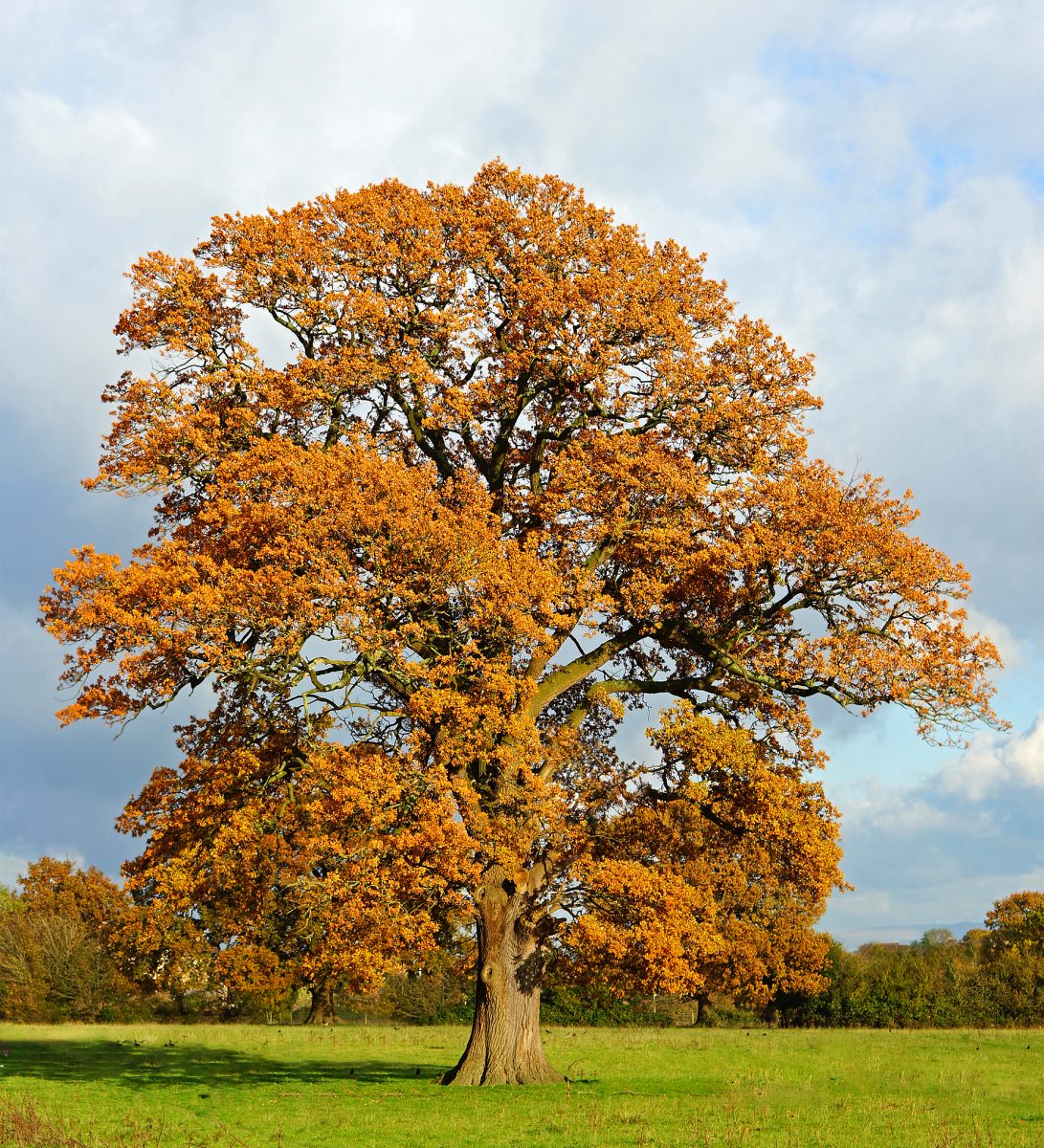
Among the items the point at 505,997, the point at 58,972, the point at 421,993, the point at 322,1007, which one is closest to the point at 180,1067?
the point at 505,997

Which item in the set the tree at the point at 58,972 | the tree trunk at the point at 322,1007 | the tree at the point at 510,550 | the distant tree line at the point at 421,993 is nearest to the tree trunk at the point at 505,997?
the tree at the point at 510,550

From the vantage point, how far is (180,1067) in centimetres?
3709

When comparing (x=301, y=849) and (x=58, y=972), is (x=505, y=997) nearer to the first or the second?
(x=301, y=849)

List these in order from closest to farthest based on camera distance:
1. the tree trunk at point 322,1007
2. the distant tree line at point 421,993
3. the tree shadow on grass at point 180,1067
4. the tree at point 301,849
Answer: the tree at point 301,849, the tree shadow on grass at point 180,1067, the distant tree line at point 421,993, the tree trunk at point 322,1007

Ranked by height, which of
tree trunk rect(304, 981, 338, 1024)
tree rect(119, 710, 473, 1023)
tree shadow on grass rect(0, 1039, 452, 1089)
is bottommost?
tree shadow on grass rect(0, 1039, 452, 1089)

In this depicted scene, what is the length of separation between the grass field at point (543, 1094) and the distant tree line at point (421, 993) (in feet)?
34.4

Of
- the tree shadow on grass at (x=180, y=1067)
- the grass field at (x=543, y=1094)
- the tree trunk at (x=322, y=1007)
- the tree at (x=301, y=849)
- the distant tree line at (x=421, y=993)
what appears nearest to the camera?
the grass field at (x=543, y=1094)

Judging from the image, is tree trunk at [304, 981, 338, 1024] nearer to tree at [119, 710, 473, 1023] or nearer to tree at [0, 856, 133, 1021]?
tree at [0, 856, 133, 1021]

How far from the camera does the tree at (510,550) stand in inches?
974

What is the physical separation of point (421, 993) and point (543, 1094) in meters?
42.7

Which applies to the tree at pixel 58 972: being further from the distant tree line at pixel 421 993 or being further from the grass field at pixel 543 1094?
the grass field at pixel 543 1094

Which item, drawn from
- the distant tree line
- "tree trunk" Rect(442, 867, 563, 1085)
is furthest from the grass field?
the distant tree line

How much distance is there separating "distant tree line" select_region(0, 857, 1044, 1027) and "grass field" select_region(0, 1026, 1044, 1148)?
10.5 m

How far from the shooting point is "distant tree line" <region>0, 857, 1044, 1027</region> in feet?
195
